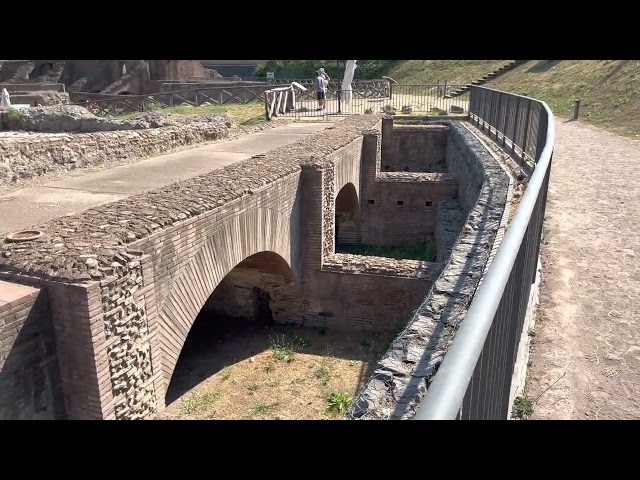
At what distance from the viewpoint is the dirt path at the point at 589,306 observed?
3051mm

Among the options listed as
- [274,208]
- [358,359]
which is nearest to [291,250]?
[274,208]

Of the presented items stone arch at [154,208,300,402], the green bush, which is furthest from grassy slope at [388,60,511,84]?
stone arch at [154,208,300,402]

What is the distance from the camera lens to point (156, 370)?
5.03 meters

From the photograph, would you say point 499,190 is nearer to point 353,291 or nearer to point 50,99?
point 353,291

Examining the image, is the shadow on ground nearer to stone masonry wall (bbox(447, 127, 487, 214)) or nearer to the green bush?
stone masonry wall (bbox(447, 127, 487, 214))

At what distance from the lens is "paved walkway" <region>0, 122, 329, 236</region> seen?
21.4 ft

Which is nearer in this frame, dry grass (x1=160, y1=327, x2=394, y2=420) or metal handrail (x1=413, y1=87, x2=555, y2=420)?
metal handrail (x1=413, y1=87, x2=555, y2=420)

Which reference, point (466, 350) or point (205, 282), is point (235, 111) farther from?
point (466, 350)

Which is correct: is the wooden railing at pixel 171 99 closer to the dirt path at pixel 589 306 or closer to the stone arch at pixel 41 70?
the stone arch at pixel 41 70

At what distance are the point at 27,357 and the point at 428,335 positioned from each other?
115 inches

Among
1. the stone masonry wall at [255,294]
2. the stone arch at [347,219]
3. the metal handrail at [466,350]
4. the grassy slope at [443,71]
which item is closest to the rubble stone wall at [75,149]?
the stone masonry wall at [255,294]

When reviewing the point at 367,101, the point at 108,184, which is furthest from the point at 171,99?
the point at 108,184

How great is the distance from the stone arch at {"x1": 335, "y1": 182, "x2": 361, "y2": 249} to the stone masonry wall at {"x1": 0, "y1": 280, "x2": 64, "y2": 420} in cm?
1012

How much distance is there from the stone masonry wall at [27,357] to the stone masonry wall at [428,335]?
94.8 inches
